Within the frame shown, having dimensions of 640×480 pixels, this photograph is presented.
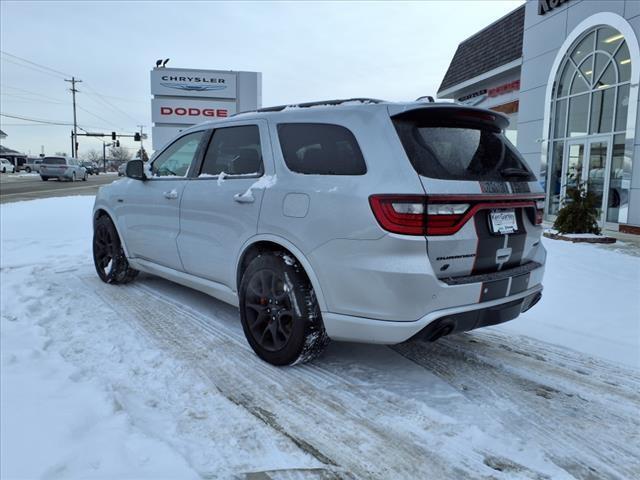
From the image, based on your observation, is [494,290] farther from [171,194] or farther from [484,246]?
[171,194]

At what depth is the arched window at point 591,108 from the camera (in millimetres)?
11453

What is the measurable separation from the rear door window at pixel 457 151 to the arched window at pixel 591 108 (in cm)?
892

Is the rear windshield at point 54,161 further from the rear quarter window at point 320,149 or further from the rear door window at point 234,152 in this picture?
the rear quarter window at point 320,149

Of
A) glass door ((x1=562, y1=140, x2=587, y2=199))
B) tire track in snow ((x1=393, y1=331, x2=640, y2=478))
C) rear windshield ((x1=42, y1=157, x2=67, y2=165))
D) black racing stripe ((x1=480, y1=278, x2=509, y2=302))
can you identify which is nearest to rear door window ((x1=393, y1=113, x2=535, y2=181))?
black racing stripe ((x1=480, y1=278, x2=509, y2=302))

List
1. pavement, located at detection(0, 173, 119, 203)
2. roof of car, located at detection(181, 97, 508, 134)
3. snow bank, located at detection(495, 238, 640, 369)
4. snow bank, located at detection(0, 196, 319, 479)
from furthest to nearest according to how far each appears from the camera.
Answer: pavement, located at detection(0, 173, 119, 203) → snow bank, located at detection(495, 238, 640, 369) → roof of car, located at detection(181, 97, 508, 134) → snow bank, located at detection(0, 196, 319, 479)

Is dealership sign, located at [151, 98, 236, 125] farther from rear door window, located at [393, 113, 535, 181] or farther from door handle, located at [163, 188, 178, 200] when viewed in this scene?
rear door window, located at [393, 113, 535, 181]

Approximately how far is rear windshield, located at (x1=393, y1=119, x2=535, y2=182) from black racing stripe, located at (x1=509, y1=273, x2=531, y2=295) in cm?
62

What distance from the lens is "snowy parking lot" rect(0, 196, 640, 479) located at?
2.23 meters

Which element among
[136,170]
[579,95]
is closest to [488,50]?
[579,95]

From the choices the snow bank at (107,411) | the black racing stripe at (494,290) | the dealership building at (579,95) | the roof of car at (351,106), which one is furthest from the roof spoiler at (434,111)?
the dealership building at (579,95)

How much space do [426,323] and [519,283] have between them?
0.82 m

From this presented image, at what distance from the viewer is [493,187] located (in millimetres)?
2834

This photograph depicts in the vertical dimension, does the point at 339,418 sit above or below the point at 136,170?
below

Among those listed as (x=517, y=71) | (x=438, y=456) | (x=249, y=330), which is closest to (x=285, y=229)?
(x=249, y=330)
